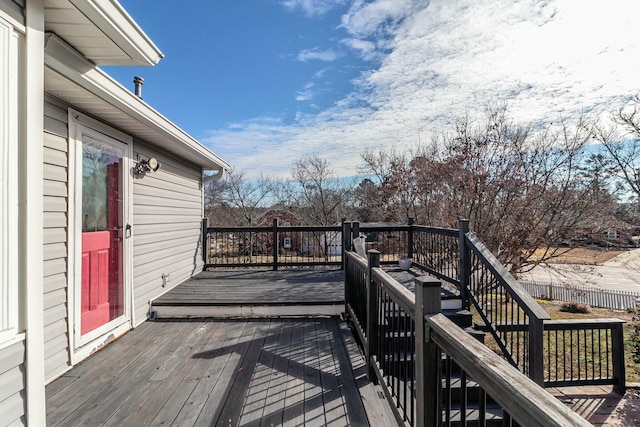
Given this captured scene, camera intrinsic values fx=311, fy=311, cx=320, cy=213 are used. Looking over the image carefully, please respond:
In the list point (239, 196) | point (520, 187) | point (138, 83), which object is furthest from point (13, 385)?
point (239, 196)

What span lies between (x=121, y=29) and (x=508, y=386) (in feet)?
7.81

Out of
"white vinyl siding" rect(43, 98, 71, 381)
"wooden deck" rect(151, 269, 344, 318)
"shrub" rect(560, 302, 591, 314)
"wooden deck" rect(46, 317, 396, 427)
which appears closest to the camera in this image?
"wooden deck" rect(46, 317, 396, 427)

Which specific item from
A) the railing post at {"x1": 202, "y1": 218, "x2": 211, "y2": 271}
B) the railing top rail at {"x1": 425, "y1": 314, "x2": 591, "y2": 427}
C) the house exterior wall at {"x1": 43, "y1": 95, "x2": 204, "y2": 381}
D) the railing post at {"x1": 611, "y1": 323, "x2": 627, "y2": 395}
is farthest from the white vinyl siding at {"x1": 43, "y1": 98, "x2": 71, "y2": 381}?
the railing post at {"x1": 611, "y1": 323, "x2": 627, "y2": 395}

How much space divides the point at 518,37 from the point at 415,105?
3116 millimetres

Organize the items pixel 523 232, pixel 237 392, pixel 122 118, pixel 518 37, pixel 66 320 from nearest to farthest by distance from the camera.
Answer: pixel 237 392 < pixel 66 320 < pixel 122 118 < pixel 518 37 < pixel 523 232

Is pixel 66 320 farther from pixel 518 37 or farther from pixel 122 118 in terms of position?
pixel 518 37

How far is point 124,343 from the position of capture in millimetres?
3209

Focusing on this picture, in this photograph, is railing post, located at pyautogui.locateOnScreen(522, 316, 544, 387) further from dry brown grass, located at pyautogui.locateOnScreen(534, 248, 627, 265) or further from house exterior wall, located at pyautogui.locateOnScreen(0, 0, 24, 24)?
dry brown grass, located at pyautogui.locateOnScreen(534, 248, 627, 265)

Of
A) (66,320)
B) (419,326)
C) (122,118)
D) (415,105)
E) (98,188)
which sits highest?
(415,105)

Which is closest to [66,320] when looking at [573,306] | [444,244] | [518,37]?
[444,244]

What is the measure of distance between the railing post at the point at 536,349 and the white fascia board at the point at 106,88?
4098 millimetres

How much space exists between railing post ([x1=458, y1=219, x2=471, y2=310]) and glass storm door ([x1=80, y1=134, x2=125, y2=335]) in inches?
158

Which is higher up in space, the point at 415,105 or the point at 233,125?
the point at 233,125

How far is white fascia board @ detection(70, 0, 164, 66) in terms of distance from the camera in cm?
157
